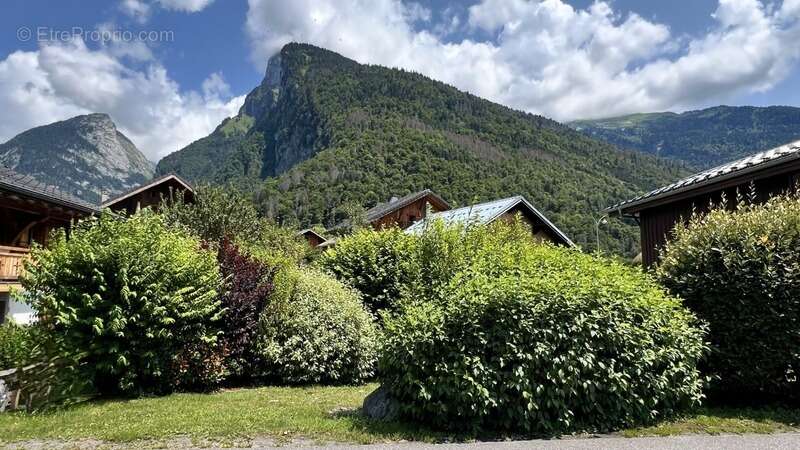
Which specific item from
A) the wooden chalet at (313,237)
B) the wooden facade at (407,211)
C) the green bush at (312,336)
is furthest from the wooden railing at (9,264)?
the wooden chalet at (313,237)

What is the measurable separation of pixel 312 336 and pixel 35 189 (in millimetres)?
11668

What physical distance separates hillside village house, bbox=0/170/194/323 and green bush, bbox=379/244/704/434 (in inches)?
395

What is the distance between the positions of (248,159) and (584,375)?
16613 centimetres

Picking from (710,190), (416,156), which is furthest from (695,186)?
(416,156)

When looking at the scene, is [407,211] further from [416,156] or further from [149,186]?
[416,156]

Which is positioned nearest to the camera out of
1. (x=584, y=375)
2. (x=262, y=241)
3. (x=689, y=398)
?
(x=584, y=375)

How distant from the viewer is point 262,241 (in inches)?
1016

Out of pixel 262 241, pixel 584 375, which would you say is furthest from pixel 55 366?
pixel 262 241

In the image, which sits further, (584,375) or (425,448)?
(584,375)

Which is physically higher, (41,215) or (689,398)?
(41,215)

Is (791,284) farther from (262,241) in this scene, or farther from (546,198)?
(546,198)

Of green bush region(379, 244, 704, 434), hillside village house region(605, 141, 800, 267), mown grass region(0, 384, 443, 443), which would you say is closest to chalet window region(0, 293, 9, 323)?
mown grass region(0, 384, 443, 443)

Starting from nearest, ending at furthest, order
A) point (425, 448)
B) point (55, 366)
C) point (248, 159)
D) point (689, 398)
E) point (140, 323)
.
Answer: point (425, 448) < point (689, 398) < point (55, 366) < point (140, 323) < point (248, 159)

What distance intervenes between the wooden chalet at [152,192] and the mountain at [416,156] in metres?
26.0
